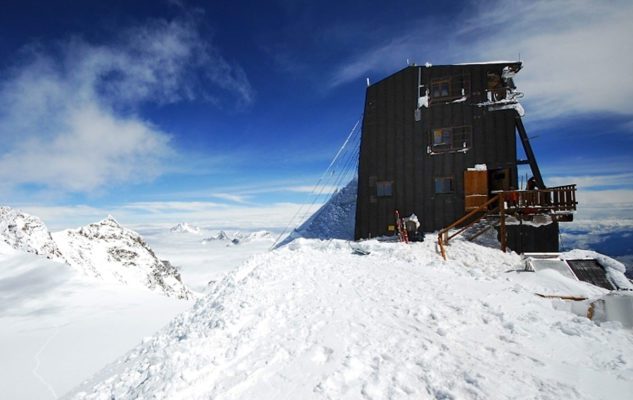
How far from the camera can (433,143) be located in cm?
2009

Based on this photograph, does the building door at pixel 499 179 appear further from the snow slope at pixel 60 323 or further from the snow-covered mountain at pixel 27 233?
the snow-covered mountain at pixel 27 233

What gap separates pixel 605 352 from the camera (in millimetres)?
5289

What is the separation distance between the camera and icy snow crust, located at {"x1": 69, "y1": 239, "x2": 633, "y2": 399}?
4438mm

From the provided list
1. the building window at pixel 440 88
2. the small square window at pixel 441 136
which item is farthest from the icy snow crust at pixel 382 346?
the building window at pixel 440 88

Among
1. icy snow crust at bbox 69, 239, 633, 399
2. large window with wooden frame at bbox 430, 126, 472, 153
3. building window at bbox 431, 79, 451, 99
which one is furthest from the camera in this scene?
building window at bbox 431, 79, 451, 99

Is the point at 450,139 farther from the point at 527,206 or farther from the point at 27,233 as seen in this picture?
the point at 27,233

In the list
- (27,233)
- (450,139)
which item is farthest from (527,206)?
(27,233)

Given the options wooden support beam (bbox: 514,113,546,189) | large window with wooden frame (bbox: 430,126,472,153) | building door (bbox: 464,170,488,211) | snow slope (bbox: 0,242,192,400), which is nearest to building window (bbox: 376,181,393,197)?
large window with wooden frame (bbox: 430,126,472,153)

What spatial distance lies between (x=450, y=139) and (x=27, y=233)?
264 feet

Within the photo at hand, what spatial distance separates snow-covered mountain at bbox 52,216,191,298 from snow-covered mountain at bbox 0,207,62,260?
7.31 feet

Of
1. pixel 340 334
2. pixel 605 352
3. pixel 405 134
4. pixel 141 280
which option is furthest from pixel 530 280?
pixel 141 280

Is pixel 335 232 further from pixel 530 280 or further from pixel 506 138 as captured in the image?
pixel 530 280

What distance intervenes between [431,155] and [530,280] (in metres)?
10.9

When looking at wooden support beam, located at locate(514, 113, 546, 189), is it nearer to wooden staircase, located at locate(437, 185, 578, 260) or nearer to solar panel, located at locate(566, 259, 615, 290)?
wooden staircase, located at locate(437, 185, 578, 260)
